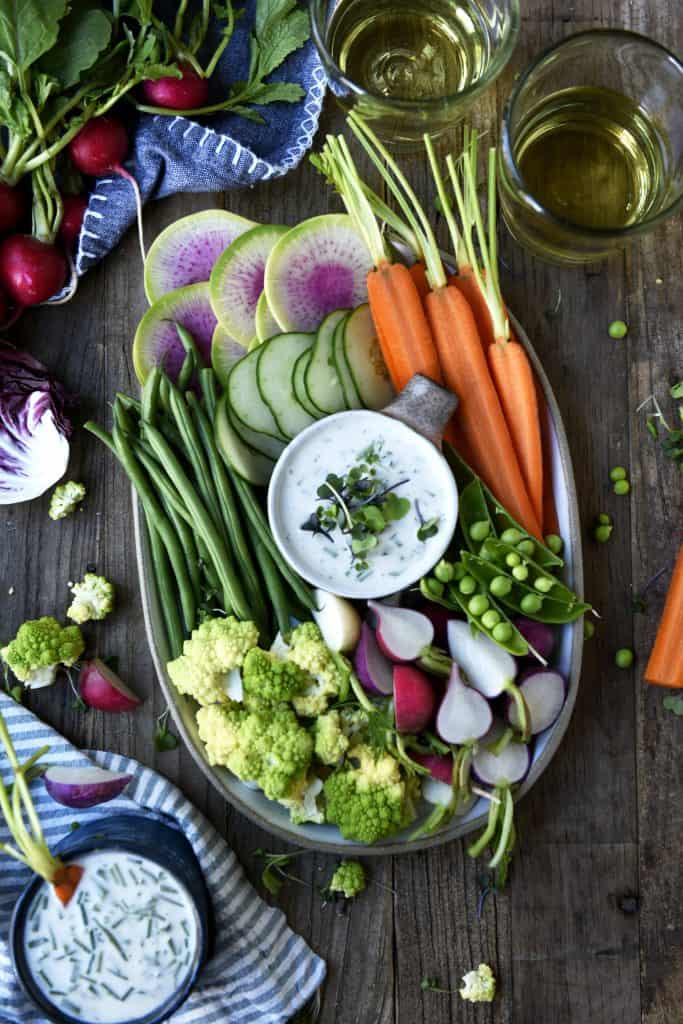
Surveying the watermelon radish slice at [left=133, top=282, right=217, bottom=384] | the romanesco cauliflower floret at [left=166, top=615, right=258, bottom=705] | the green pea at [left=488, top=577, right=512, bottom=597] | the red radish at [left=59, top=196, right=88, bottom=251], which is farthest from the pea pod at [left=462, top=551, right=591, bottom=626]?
the red radish at [left=59, top=196, right=88, bottom=251]

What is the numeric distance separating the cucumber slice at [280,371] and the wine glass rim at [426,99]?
0.44 m

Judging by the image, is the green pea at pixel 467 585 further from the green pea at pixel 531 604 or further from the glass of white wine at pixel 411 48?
the glass of white wine at pixel 411 48

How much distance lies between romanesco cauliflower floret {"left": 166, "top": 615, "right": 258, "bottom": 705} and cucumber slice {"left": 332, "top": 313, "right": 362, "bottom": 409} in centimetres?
46

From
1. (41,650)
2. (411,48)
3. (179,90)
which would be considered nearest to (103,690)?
(41,650)

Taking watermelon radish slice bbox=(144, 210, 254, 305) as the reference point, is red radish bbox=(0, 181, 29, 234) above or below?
above

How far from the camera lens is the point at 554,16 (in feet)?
6.50

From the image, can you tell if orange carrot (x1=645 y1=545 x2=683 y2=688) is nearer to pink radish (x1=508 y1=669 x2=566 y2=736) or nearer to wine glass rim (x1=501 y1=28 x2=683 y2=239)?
pink radish (x1=508 y1=669 x2=566 y2=736)

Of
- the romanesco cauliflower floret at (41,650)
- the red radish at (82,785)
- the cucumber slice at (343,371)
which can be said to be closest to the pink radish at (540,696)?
the cucumber slice at (343,371)

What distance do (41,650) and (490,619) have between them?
0.88 m

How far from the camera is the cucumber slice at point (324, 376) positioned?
1731mm

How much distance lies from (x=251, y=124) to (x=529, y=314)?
70 centimetres

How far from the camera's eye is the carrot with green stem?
1.74m

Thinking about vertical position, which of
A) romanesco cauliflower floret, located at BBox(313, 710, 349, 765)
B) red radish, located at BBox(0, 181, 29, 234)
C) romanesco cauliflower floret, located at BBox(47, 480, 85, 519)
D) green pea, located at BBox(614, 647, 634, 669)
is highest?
red radish, located at BBox(0, 181, 29, 234)

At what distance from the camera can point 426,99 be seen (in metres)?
1.74
